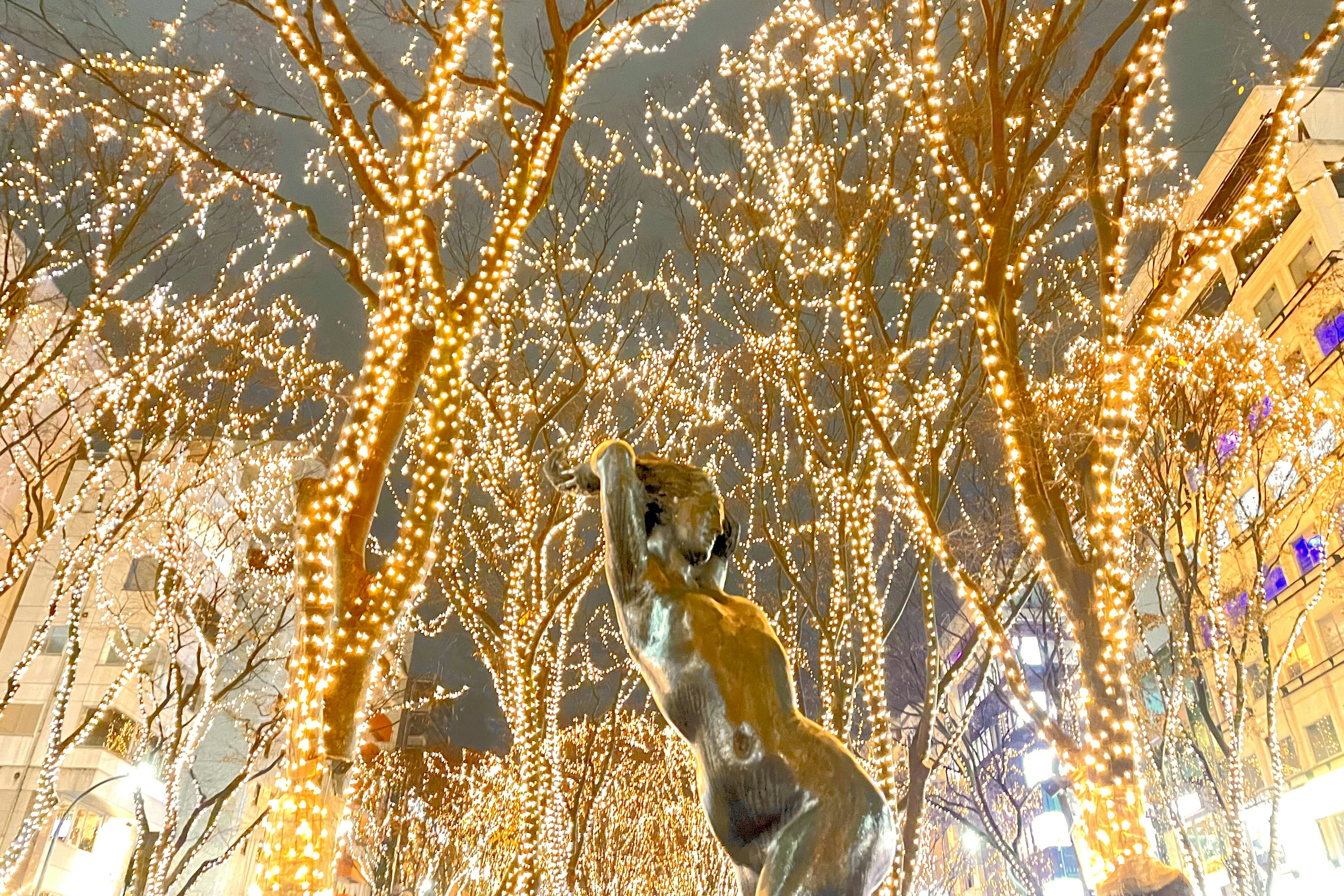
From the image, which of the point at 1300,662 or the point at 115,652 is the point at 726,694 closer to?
the point at 115,652

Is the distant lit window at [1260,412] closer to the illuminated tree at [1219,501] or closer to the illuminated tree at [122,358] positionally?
the illuminated tree at [1219,501]

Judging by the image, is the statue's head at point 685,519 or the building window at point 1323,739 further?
the building window at point 1323,739

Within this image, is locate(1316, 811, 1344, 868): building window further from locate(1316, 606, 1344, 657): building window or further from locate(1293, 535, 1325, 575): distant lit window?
locate(1293, 535, 1325, 575): distant lit window

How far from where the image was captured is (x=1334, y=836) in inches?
851

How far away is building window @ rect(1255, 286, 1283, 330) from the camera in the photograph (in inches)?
1029

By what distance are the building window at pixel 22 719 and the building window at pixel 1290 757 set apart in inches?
1270

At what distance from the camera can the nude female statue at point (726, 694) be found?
2.80 metres

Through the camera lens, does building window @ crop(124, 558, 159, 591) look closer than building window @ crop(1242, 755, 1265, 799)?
No

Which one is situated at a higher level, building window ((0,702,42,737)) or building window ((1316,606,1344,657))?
building window ((1316,606,1344,657))

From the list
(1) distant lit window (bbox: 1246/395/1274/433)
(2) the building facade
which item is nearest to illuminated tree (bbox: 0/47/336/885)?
(1) distant lit window (bbox: 1246/395/1274/433)

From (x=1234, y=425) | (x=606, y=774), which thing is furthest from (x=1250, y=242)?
(x=606, y=774)

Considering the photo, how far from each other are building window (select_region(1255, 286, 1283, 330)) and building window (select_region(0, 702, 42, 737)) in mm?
34960

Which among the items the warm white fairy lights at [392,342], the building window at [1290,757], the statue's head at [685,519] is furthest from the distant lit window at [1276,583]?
the statue's head at [685,519]

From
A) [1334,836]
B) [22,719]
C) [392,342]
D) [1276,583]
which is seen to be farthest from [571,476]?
[1276,583]
